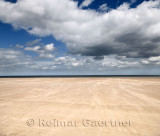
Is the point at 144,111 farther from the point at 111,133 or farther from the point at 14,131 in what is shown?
the point at 14,131

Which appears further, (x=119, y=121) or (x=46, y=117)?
(x=46, y=117)

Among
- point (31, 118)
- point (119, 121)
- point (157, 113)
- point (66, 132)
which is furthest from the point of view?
point (157, 113)

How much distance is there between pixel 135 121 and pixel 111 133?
96.3 inches

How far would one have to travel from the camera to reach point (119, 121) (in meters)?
7.20

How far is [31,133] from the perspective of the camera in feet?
19.2

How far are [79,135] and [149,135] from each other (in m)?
3.64

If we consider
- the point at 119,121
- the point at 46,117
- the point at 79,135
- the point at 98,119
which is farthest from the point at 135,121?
the point at 46,117

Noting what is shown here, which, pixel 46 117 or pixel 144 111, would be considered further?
pixel 144 111

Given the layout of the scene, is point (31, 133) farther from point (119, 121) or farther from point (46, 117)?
point (119, 121)

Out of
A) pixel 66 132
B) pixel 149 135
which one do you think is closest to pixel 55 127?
pixel 66 132

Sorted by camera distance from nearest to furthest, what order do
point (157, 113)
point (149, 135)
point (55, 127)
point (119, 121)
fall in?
point (149, 135)
point (55, 127)
point (119, 121)
point (157, 113)

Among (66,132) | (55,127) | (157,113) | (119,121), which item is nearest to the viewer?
(66,132)

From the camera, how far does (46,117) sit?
784 cm

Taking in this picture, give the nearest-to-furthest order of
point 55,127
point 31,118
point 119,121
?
1. point 55,127
2. point 119,121
3. point 31,118
